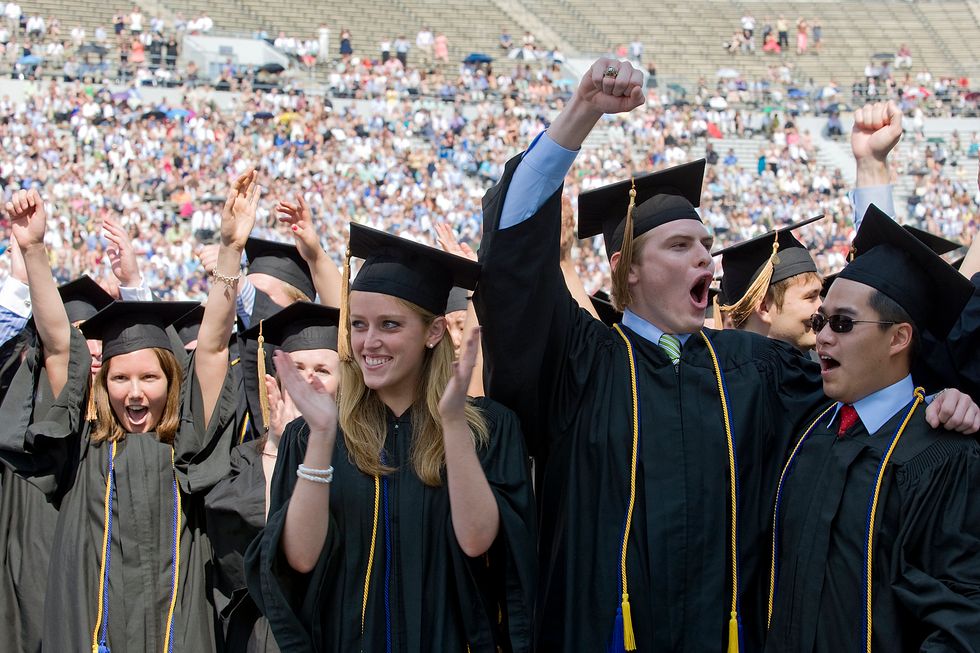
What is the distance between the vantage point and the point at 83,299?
18.5ft

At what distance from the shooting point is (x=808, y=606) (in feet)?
9.74

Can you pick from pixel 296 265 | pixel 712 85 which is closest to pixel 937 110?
pixel 712 85

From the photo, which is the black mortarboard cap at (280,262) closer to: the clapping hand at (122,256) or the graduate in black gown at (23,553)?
the clapping hand at (122,256)

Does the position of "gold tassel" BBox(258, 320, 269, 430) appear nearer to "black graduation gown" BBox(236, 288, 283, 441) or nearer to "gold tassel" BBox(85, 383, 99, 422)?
"black graduation gown" BBox(236, 288, 283, 441)

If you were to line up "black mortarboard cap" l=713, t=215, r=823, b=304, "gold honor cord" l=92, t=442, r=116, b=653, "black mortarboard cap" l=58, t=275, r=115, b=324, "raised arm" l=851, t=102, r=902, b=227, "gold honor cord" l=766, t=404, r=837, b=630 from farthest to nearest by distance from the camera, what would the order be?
"black mortarboard cap" l=58, t=275, r=115, b=324, "black mortarboard cap" l=713, t=215, r=823, b=304, "gold honor cord" l=92, t=442, r=116, b=653, "raised arm" l=851, t=102, r=902, b=227, "gold honor cord" l=766, t=404, r=837, b=630

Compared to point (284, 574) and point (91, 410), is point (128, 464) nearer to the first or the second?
point (91, 410)

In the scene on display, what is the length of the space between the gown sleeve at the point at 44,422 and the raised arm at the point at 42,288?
0.04 m

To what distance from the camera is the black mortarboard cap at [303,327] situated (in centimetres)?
450

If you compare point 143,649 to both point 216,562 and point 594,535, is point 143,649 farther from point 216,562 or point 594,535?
point 594,535

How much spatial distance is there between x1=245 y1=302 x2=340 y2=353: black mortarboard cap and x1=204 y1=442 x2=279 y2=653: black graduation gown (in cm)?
53

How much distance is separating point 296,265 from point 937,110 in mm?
32752

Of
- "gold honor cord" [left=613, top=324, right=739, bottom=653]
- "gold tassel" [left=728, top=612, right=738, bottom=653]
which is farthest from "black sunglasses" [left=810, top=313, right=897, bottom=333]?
"gold tassel" [left=728, top=612, right=738, bottom=653]

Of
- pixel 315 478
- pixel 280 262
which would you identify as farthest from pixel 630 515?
pixel 280 262

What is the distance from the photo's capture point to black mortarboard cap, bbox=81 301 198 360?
14.5 feet
